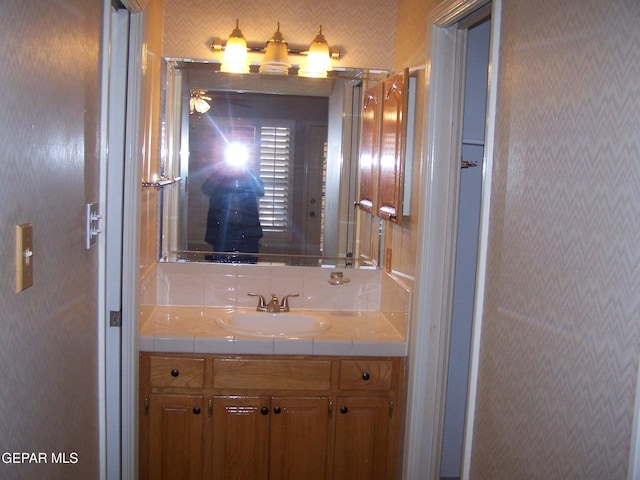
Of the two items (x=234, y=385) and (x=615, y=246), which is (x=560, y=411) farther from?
(x=234, y=385)

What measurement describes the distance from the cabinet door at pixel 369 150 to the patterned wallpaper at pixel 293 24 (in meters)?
0.22

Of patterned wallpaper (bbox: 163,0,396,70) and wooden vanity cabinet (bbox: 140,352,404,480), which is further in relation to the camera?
patterned wallpaper (bbox: 163,0,396,70)

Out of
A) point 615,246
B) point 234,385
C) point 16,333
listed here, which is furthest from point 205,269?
point 615,246

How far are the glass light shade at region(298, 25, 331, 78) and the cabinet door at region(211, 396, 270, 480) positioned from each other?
144 centimetres

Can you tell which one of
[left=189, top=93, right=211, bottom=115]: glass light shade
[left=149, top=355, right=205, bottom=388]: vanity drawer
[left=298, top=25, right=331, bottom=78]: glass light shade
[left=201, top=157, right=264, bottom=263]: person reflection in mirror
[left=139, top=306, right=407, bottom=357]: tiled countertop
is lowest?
[left=149, top=355, right=205, bottom=388]: vanity drawer

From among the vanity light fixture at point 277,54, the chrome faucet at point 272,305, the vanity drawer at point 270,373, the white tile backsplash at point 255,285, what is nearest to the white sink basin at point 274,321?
the chrome faucet at point 272,305

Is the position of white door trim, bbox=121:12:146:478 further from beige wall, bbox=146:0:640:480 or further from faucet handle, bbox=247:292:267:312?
beige wall, bbox=146:0:640:480

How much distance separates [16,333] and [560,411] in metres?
1.13

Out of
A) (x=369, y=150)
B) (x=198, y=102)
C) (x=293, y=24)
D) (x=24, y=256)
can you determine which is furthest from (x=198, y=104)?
(x=24, y=256)

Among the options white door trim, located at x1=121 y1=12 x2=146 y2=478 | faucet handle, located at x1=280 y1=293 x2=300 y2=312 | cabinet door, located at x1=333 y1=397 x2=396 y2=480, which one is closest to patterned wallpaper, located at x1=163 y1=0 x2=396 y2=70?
white door trim, located at x1=121 y1=12 x2=146 y2=478

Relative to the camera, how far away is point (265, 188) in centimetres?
301

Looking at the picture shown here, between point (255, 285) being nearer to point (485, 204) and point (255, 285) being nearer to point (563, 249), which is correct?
point (485, 204)

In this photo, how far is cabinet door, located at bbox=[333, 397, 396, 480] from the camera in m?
2.59

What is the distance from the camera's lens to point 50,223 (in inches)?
54.6
